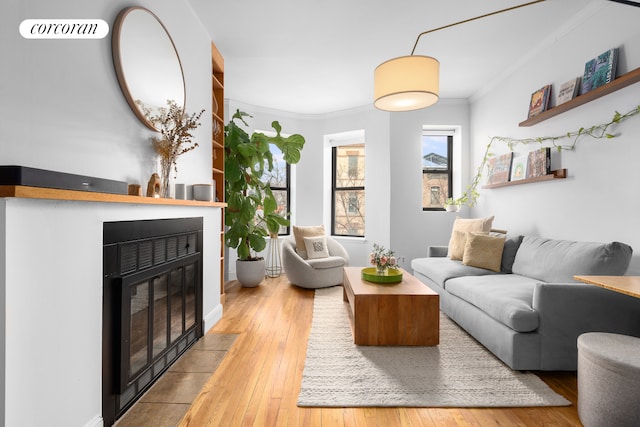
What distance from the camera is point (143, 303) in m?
1.98

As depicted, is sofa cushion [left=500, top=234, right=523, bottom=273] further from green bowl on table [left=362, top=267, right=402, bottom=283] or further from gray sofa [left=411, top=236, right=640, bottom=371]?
green bowl on table [left=362, top=267, right=402, bottom=283]

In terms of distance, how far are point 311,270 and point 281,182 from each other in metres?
2.06

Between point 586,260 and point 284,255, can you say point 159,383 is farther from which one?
point 586,260

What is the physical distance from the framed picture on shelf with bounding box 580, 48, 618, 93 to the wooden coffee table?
6.94 feet

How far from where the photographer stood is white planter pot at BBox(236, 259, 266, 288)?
15.3ft

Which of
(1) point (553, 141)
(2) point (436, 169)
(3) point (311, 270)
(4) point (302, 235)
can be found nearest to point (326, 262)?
(3) point (311, 270)

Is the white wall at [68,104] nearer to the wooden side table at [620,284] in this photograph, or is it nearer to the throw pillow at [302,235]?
the wooden side table at [620,284]

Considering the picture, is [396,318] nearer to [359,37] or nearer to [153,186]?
[153,186]

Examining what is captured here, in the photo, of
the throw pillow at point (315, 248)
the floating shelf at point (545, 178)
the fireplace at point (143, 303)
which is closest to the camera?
the fireplace at point (143, 303)

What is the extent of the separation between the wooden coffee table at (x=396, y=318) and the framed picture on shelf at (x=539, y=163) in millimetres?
1830

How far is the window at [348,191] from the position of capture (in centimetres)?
598

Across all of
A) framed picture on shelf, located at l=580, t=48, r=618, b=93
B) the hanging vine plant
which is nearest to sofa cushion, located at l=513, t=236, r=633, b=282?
the hanging vine plant

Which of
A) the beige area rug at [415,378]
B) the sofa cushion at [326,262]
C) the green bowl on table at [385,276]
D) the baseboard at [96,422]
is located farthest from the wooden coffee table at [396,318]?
the sofa cushion at [326,262]

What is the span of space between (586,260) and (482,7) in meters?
2.14
